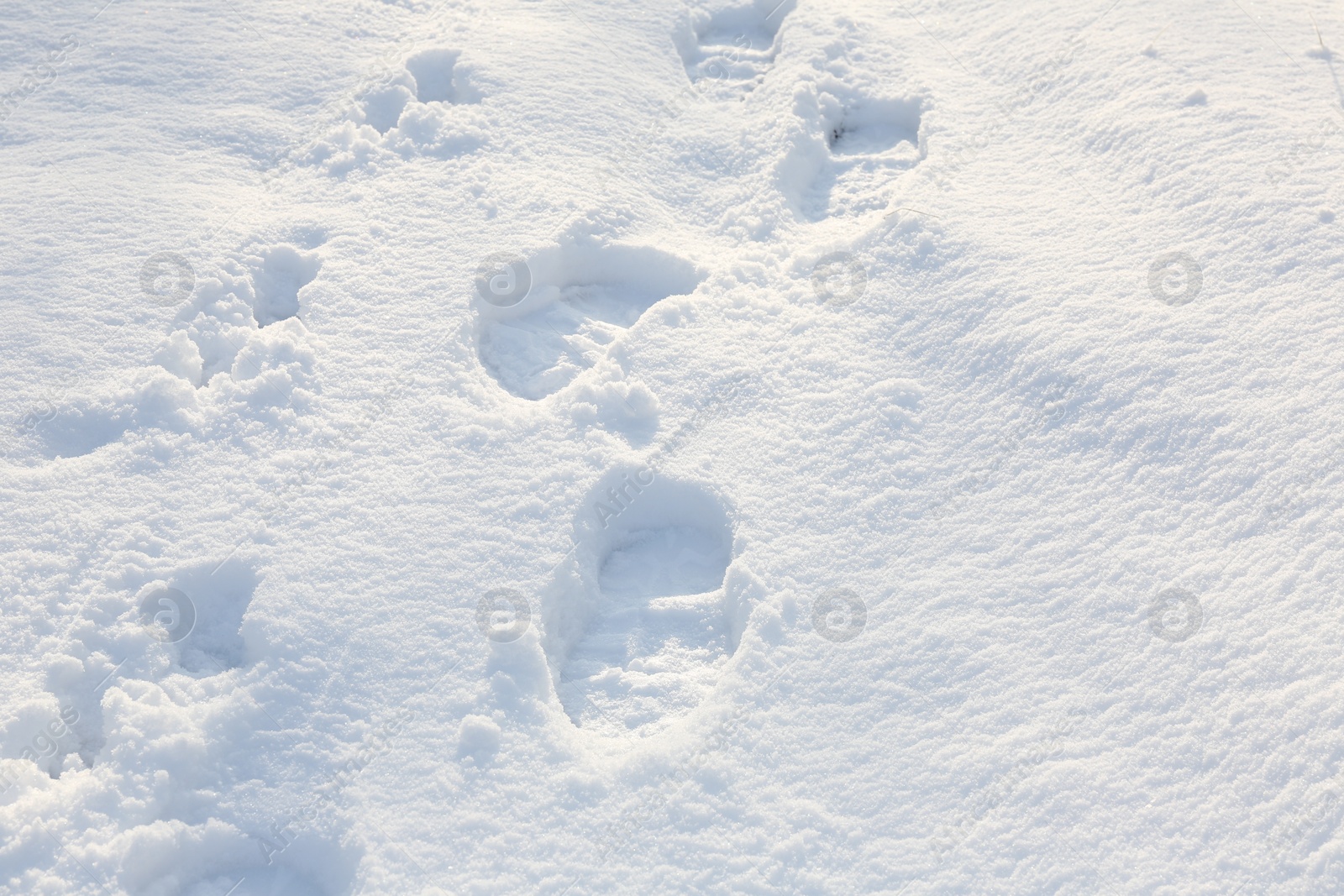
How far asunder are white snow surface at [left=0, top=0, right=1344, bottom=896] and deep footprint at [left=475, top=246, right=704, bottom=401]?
2 centimetres

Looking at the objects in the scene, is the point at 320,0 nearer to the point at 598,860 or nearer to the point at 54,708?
the point at 54,708

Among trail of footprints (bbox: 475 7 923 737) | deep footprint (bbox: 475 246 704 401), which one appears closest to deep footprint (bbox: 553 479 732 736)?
trail of footprints (bbox: 475 7 923 737)

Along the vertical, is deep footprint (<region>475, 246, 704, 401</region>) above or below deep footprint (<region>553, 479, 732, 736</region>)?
above

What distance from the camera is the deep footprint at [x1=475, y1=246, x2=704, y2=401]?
10.8 ft

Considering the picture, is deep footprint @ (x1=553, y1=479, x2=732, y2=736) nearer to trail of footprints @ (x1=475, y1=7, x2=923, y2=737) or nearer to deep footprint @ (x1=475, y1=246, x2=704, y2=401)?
trail of footprints @ (x1=475, y1=7, x2=923, y2=737)

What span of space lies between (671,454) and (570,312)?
75 centimetres

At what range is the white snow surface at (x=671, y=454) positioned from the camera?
7.92ft

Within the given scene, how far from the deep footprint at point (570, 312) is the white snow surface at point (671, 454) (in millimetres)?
16

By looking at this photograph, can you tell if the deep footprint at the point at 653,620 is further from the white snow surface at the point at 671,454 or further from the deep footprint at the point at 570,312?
the deep footprint at the point at 570,312

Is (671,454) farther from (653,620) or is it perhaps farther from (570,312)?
(570,312)

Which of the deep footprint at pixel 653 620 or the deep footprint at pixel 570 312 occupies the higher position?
the deep footprint at pixel 570 312

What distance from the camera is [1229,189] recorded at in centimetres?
324

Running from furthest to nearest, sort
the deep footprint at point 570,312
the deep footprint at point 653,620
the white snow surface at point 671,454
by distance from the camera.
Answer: the deep footprint at point 570,312, the deep footprint at point 653,620, the white snow surface at point 671,454

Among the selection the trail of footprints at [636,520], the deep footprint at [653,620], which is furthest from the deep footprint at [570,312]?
the deep footprint at [653,620]
